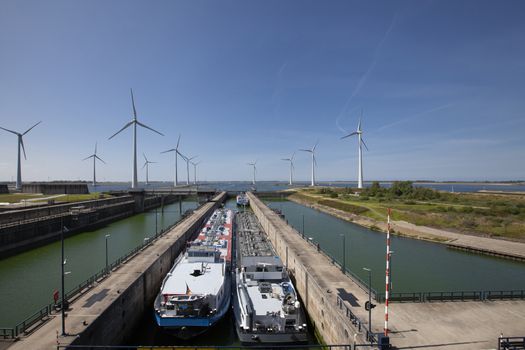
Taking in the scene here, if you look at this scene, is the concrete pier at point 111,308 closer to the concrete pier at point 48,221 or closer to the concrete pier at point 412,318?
the concrete pier at point 48,221

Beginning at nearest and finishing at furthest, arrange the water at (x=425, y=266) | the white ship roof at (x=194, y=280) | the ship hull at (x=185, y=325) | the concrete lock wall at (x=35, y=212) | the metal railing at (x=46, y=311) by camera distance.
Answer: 1. the metal railing at (x=46, y=311)
2. the ship hull at (x=185, y=325)
3. the white ship roof at (x=194, y=280)
4. the water at (x=425, y=266)
5. the concrete lock wall at (x=35, y=212)

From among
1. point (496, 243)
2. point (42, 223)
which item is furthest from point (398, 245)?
point (42, 223)

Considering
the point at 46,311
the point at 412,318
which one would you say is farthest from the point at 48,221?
the point at 412,318

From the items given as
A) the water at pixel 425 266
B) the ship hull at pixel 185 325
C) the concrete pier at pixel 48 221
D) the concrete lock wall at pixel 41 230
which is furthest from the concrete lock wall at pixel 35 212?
the water at pixel 425 266

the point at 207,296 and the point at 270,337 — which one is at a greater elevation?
the point at 207,296

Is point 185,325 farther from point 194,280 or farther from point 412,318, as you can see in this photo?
point 412,318

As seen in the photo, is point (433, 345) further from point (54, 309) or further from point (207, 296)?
point (54, 309)
